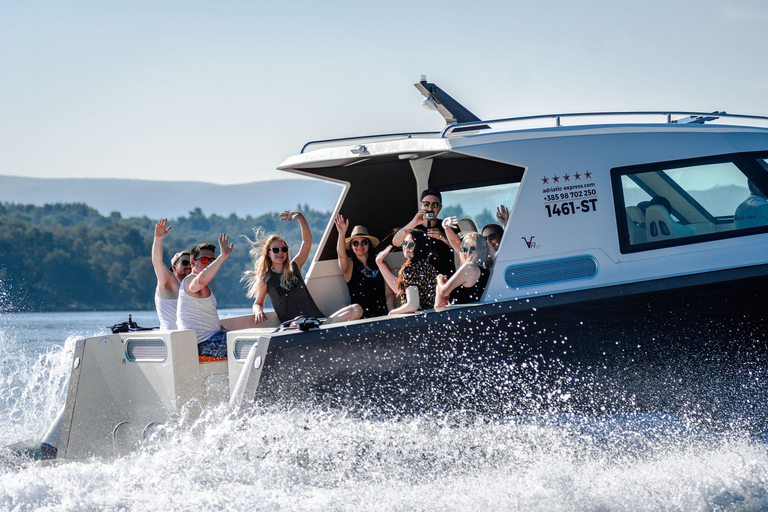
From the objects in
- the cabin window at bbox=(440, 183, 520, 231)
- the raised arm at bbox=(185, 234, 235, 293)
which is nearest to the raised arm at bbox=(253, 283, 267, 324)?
the raised arm at bbox=(185, 234, 235, 293)

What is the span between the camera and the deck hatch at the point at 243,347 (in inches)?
212

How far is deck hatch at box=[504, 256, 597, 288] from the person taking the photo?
4.89m

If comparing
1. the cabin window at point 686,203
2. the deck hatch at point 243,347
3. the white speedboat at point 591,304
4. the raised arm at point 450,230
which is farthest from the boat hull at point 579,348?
the deck hatch at point 243,347

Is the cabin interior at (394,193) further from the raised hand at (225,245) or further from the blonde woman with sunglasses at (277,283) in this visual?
the raised hand at (225,245)

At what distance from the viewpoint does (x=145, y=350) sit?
579cm

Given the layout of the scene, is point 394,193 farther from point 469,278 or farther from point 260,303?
point 469,278

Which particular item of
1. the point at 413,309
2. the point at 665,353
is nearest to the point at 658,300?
the point at 665,353

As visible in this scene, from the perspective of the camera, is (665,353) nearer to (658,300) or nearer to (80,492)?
(658,300)

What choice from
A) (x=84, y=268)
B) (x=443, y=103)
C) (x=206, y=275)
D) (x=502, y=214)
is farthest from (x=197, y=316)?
(x=84, y=268)

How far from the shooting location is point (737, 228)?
501 centimetres

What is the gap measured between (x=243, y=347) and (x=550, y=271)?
2.15 metres

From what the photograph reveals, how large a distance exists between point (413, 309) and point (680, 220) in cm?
180

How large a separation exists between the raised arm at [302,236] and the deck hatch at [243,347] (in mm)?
1246

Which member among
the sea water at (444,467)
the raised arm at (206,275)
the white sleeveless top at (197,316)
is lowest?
the sea water at (444,467)
